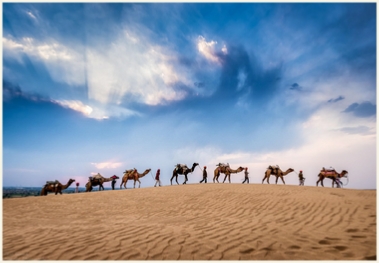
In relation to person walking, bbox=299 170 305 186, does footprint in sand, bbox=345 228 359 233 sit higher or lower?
lower

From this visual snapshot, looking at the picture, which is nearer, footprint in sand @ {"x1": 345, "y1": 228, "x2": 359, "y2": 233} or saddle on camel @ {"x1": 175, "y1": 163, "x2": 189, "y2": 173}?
footprint in sand @ {"x1": 345, "y1": 228, "x2": 359, "y2": 233}

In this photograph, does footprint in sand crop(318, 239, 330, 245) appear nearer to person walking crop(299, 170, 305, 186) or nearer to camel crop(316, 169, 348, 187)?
camel crop(316, 169, 348, 187)

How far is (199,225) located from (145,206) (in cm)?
578

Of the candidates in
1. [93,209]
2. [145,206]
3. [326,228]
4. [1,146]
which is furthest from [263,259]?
[93,209]

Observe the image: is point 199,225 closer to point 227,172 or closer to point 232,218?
point 232,218

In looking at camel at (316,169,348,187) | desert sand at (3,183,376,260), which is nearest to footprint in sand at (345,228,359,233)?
desert sand at (3,183,376,260)

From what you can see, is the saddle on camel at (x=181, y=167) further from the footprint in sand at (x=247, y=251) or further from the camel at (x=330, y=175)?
the footprint in sand at (x=247, y=251)

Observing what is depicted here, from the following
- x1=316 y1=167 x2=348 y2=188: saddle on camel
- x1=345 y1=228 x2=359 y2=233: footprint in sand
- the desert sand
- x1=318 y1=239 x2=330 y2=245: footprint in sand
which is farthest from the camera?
x1=316 y1=167 x2=348 y2=188: saddle on camel

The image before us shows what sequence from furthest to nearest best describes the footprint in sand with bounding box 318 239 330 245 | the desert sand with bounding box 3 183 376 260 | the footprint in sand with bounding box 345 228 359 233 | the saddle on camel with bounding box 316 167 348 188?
the saddle on camel with bounding box 316 167 348 188 → the footprint in sand with bounding box 345 228 359 233 → the footprint in sand with bounding box 318 239 330 245 → the desert sand with bounding box 3 183 376 260

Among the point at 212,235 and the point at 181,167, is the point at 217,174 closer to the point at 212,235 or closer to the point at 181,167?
the point at 181,167

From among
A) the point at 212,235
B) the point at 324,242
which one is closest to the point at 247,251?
the point at 212,235

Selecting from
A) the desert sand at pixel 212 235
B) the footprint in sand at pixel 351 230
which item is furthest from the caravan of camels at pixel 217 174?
the footprint in sand at pixel 351 230

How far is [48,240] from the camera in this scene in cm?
619

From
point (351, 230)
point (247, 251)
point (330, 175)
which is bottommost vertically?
point (247, 251)
